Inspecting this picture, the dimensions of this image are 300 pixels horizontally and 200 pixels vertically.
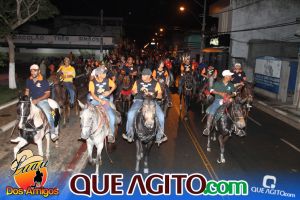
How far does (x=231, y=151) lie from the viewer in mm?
10680

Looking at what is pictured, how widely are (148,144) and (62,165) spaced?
2.45 m

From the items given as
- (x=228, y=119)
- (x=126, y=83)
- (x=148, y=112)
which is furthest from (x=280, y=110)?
(x=148, y=112)

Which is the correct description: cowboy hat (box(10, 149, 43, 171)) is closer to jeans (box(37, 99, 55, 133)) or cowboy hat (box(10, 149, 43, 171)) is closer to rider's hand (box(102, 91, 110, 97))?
jeans (box(37, 99, 55, 133))

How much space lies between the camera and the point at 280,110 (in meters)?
18.4

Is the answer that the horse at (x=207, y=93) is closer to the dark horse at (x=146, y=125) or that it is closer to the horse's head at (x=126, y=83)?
the horse's head at (x=126, y=83)

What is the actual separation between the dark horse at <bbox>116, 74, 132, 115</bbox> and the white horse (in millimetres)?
5067

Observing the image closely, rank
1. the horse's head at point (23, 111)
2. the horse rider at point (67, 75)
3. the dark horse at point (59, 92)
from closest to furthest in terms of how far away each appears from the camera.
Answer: the horse's head at point (23, 111) → the dark horse at point (59, 92) → the horse rider at point (67, 75)

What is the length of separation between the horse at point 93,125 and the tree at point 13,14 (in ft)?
45.7

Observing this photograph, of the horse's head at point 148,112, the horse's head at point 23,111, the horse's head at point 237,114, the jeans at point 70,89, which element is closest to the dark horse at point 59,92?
the jeans at point 70,89

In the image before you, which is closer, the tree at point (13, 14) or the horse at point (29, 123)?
the horse at point (29, 123)

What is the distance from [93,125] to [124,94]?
20.0 ft

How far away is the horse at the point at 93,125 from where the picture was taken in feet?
24.0

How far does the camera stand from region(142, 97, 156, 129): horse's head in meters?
7.51

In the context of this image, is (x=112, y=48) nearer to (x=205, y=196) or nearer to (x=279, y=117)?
(x=279, y=117)
